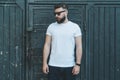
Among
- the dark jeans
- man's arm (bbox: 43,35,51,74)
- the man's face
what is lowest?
the dark jeans

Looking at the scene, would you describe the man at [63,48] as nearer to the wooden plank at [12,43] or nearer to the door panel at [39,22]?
the door panel at [39,22]

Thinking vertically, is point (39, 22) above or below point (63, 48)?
above

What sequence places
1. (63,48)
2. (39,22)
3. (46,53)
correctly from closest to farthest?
(63,48)
(46,53)
(39,22)

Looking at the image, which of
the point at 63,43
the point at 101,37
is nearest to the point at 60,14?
the point at 63,43

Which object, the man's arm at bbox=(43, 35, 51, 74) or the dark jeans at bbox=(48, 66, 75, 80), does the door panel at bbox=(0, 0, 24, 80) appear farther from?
the dark jeans at bbox=(48, 66, 75, 80)

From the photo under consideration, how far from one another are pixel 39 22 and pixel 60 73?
111 cm

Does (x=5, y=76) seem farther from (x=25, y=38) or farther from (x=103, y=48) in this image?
(x=103, y=48)

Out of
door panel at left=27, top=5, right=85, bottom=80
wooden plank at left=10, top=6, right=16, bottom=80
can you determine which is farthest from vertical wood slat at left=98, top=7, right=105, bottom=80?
wooden plank at left=10, top=6, right=16, bottom=80

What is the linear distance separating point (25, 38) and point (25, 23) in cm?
25

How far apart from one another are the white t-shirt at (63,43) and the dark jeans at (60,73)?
60 millimetres

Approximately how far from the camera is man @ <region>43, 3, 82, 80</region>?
5.89m

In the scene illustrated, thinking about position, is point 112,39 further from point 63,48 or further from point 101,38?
point 63,48

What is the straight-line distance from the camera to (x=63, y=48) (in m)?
5.89

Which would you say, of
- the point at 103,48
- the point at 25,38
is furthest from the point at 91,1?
the point at 25,38
